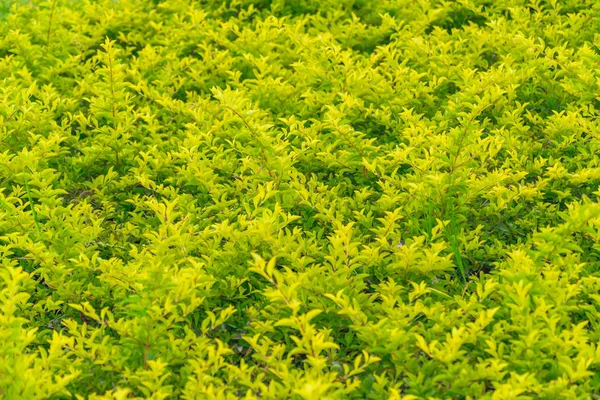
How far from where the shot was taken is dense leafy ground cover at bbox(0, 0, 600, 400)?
2791mm

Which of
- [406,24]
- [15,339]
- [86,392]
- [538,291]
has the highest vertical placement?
[406,24]

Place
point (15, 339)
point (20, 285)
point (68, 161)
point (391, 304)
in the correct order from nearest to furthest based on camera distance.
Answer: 1. point (15, 339)
2. point (391, 304)
3. point (20, 285)
4. point (68, 161)

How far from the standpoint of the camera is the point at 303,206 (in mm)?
3662

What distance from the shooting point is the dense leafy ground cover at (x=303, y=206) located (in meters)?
2.79

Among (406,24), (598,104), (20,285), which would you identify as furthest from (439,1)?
(20,285)

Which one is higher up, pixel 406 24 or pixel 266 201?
pixel 406 24

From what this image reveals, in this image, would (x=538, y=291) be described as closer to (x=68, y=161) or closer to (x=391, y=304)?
(x=391, y=304)

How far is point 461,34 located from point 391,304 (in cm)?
263

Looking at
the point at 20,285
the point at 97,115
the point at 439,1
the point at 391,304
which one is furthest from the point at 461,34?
the point at 20,285

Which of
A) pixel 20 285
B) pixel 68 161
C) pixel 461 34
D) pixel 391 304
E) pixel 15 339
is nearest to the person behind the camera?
pixel 15 339

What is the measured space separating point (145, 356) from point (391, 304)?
0.90m

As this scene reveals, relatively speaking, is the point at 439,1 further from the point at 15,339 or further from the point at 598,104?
the point at 15,339

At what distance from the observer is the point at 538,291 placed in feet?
9.62

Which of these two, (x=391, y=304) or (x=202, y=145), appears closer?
(x=391, y=304)
